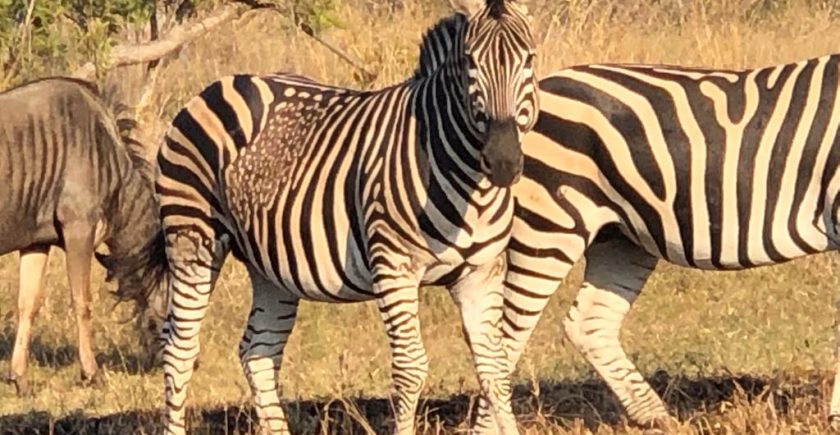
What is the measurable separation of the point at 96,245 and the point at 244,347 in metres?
3.41

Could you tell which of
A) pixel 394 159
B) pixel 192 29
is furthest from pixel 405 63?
pixel 394 159

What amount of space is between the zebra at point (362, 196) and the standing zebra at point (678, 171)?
441mm

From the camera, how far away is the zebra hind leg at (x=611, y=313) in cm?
658

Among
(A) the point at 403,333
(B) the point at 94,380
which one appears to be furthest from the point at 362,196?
(B) the point at 94,380

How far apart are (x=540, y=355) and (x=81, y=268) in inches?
113

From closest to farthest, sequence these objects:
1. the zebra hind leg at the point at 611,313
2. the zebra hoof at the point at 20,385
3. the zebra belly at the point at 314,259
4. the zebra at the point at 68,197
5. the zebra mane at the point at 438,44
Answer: the zebra mane at the point at 438,44
the zebra belly at the point at 314,259
the zebra hind leg at the point at 611,313
the zebra hoof at the point at 20,385
the zebra at the point at 68,197

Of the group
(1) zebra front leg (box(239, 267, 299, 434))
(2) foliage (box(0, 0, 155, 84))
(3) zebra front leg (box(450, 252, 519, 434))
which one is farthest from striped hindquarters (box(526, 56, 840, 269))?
(2) foliage (box(0, 0, 155, 84))

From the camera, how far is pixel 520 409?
6.93 metres

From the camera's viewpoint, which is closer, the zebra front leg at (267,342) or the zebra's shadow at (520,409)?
the zebra's shadow at (520,409)

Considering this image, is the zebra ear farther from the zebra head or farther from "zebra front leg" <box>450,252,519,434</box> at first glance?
"zebra front leg" <box>450,252,519,434</box>

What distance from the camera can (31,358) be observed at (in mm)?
10023

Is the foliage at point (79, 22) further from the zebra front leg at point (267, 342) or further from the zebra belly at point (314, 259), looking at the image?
the zebra belly at point (314, 259)

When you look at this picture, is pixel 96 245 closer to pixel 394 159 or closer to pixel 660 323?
pixel 660 323

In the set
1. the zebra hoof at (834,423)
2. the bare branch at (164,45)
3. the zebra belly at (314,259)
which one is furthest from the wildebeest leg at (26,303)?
the zebra hoof at (834,423)
